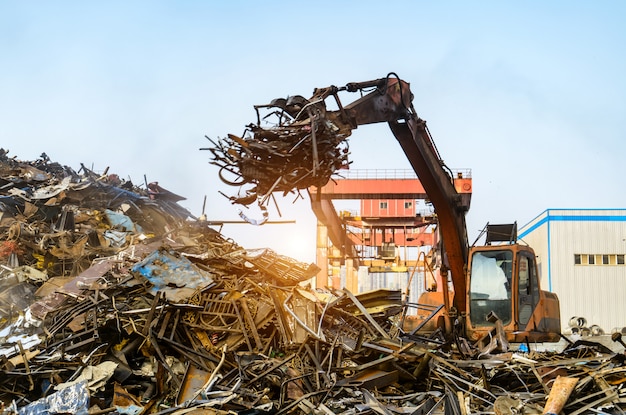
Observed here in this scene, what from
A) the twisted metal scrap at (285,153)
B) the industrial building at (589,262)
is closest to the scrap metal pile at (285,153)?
the twisted metal scrap at (285,153)

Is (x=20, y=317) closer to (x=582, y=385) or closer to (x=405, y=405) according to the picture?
(x=405, y=405)

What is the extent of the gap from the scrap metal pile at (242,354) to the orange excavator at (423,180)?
2.55 ft

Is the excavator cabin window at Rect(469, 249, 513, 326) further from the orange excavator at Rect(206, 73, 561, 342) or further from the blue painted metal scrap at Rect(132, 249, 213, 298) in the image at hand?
the blue painted metal scrap at Rect(132, 249, 213, 298)

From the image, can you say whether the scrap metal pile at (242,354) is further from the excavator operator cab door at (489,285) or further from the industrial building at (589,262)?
the industrial building at (589,262)

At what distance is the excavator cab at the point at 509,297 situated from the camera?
8.87 meters

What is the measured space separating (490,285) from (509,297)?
354 mm

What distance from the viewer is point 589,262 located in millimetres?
25172

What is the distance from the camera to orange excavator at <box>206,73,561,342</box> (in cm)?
677

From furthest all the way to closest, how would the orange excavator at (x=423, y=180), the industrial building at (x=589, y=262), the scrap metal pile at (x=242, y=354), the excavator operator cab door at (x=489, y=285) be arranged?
A: 1. the industrial building at (x=589, y=262)
2. the excavator operator cab door at (x=489, y=285)
3. the orange excavator at (x=423, y=180)
4. the scrap metal pile at (x=242, y=354)

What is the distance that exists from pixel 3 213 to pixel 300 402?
360 inches

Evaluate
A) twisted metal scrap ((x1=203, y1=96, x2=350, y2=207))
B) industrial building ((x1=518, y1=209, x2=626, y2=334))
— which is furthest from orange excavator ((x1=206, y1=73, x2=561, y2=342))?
industrial building ((x1=518, y1=209, x2=626, y2=334))

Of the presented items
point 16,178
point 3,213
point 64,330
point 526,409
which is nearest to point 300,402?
point 526,409

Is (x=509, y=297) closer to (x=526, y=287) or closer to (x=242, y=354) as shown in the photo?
(x=526, y=287)

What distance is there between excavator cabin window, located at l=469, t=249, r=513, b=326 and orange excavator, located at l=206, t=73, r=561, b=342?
0.01 meters
